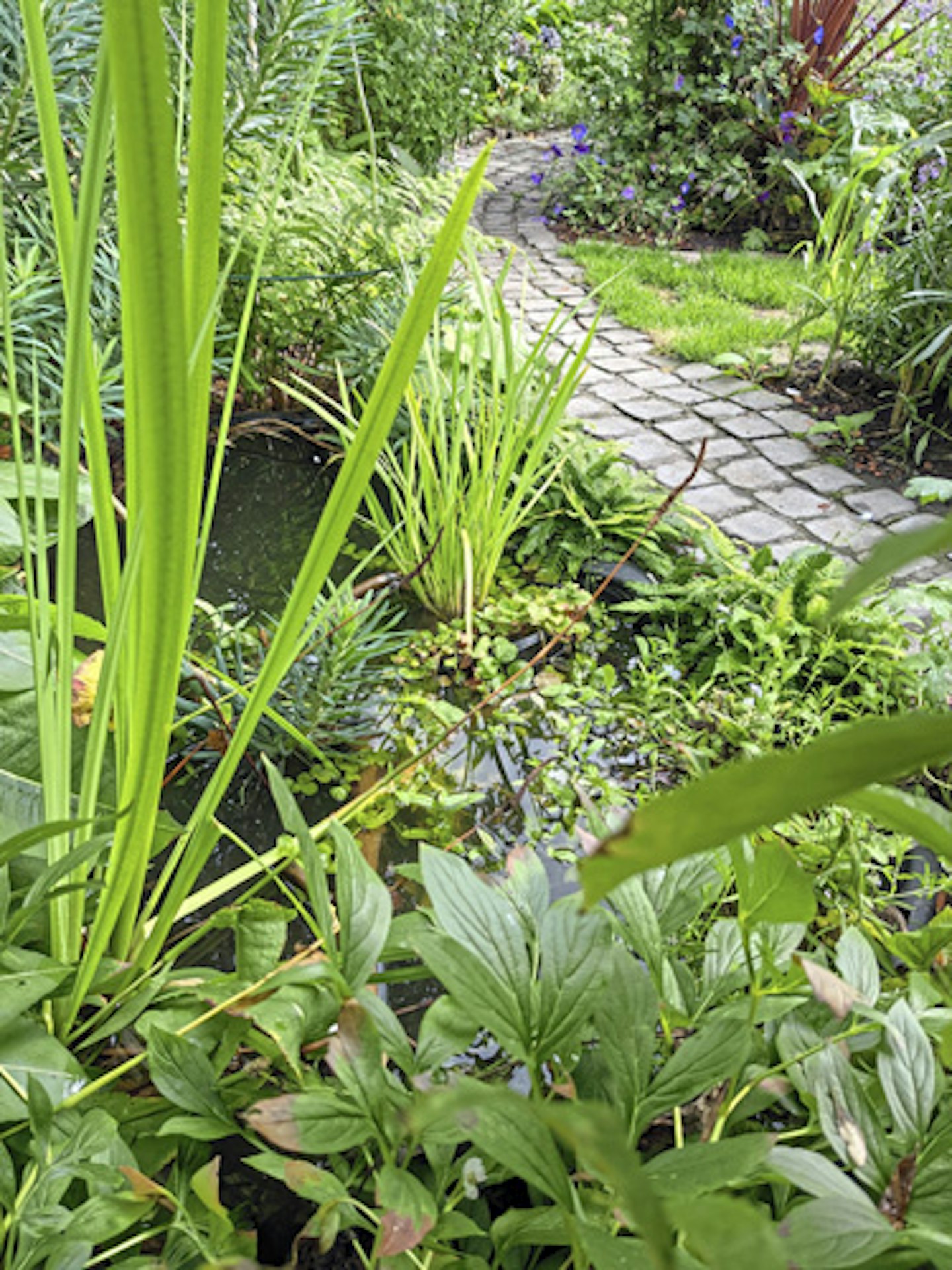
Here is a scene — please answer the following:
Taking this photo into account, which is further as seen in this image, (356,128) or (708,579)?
(356,128)

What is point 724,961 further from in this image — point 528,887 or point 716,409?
point 716,409

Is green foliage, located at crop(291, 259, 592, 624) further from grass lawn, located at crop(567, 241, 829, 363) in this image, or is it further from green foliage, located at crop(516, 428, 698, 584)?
grass lawn, located at crop(567, 241, 829, 363)

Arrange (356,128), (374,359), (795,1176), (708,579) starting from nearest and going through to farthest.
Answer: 1. (795,1176)
2. (708,579)
3. (374,359)
4. (356,128)

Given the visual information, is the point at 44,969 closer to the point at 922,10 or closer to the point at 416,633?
the point at 416,633

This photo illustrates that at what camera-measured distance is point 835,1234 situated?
1.82ft

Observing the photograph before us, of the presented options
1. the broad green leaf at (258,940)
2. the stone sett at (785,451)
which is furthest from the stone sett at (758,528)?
the broad green leaf at (258,940)

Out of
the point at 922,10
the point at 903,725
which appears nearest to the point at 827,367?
the point at 903,725

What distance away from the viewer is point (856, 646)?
2090 mm

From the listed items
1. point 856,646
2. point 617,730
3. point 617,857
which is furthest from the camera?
point 856,646

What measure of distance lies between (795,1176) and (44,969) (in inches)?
24.2

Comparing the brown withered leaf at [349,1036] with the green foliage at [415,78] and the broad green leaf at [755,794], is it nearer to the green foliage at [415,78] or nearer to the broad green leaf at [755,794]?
the broad green leaf at [755,794]

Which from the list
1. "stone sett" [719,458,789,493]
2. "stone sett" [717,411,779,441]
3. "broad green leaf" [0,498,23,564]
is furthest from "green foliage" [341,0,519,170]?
"broad green leaf" [0,498,23,564]

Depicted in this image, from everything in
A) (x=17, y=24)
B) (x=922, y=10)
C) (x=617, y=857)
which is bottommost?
(x=617, y=857)

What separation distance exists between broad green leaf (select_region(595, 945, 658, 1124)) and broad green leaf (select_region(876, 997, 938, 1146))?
6.3 inches
